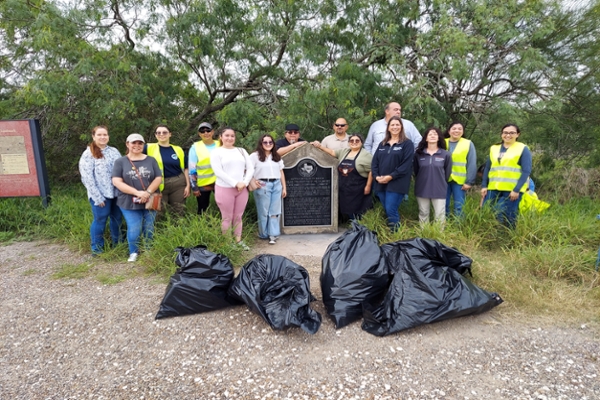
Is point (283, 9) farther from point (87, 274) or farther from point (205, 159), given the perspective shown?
point (87, 274)

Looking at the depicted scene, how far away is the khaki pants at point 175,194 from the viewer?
5.06 meters

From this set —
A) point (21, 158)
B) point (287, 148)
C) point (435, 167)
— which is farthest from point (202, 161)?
point (21, 158)

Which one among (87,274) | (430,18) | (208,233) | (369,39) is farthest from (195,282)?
(430,18)

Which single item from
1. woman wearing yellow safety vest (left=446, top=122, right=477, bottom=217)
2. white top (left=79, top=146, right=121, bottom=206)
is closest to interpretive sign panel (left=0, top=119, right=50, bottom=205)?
white top (left=79, top=146, right=121, bottom=206)

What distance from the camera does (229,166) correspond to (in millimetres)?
4520

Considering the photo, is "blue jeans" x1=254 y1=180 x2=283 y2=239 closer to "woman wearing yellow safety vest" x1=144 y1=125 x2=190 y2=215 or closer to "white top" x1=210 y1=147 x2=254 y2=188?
"white top" x1=210 y1=147 x2=254 y2=188

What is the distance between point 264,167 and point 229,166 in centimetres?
57

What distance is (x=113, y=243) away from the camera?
4.88 m

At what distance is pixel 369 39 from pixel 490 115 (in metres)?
2.27

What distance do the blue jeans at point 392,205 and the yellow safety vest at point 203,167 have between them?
221 centimetres

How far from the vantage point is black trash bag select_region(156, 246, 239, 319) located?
3258 mm

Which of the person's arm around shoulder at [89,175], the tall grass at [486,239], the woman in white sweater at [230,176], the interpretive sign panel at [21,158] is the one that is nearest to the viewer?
the tall grass at [486,239]

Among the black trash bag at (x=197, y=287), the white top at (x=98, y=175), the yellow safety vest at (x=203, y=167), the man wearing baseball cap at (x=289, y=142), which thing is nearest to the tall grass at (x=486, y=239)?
the yellow safety vest at (x=203, y=167)

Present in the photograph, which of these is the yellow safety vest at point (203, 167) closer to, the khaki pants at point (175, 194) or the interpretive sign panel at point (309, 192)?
the khaki pants at point (175, 194)
